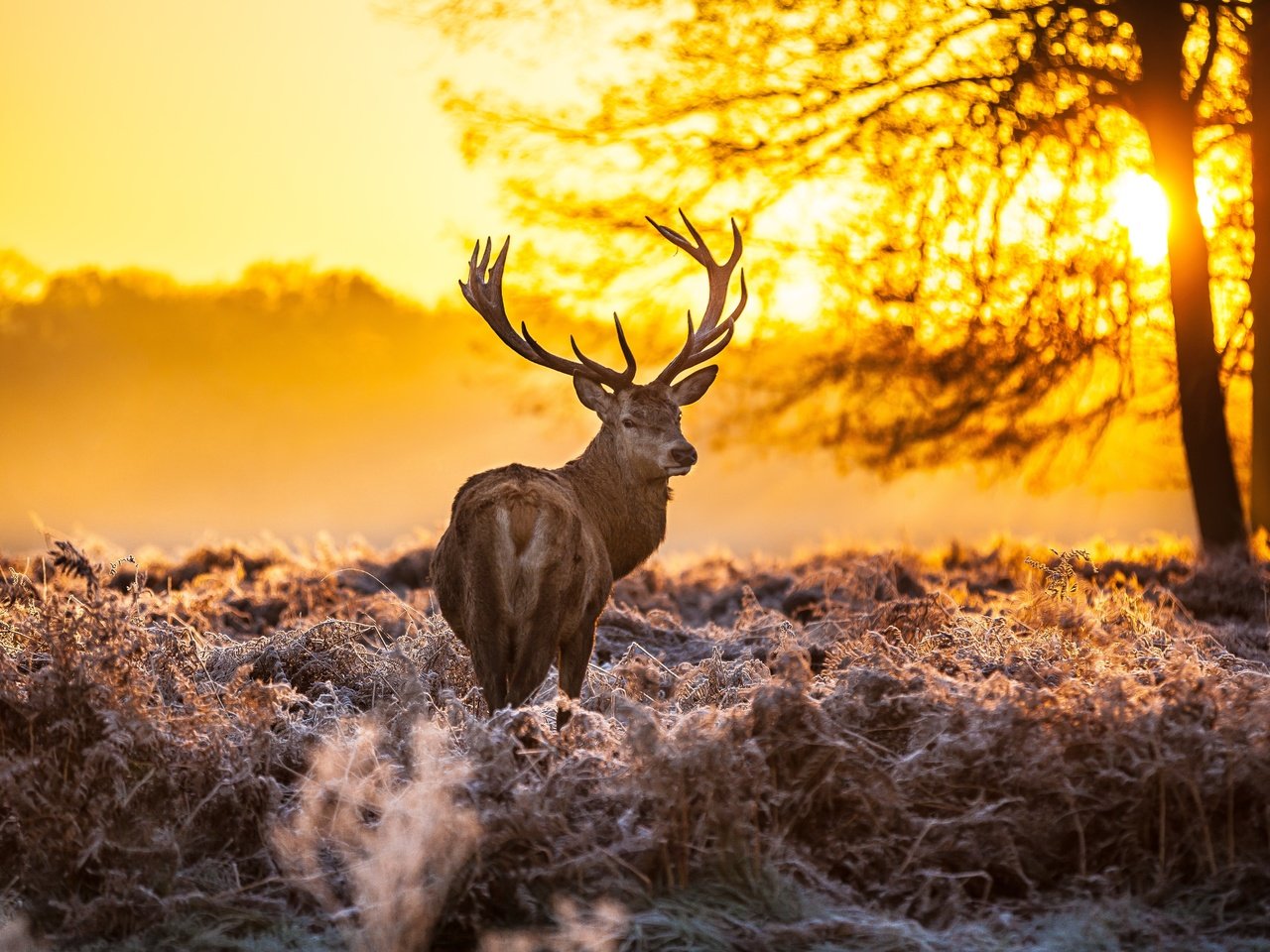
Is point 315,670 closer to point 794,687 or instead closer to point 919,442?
point 794,687

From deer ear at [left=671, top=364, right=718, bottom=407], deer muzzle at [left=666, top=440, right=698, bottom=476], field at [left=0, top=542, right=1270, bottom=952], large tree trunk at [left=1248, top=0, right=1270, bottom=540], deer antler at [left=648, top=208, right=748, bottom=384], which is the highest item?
large tree trunk at [left=1248, top=0, right=1270, bottom=540]

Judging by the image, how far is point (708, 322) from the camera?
9297 millimetres

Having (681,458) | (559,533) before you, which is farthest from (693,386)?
(559,533)

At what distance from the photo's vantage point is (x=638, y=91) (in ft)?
51.7

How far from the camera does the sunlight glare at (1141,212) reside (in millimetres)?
15477

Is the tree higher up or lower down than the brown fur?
higher up

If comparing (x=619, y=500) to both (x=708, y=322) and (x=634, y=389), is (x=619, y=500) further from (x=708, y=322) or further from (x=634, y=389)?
(x=708, y=322)

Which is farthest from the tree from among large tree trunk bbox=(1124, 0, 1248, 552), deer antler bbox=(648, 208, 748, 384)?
deer antler bbox=(648, 208, 748, 384)

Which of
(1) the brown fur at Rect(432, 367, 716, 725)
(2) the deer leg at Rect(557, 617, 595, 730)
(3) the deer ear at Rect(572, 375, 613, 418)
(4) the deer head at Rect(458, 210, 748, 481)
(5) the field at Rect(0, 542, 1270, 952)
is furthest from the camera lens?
(3) the deer ear at Rect(572, 375, 613, 418)

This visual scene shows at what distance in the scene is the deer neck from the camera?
836 cm

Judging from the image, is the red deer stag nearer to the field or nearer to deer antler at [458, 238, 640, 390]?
deer antler at [458, 238, 640, 390]

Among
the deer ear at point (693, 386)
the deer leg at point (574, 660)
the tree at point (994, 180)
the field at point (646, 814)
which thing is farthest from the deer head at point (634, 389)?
the tree at point (994, 180)

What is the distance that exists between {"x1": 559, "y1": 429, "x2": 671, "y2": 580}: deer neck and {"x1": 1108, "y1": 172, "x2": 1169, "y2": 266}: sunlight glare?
28.2ft

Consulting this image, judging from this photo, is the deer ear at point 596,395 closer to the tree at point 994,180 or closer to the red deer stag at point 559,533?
the red deer stag at point 559,533
